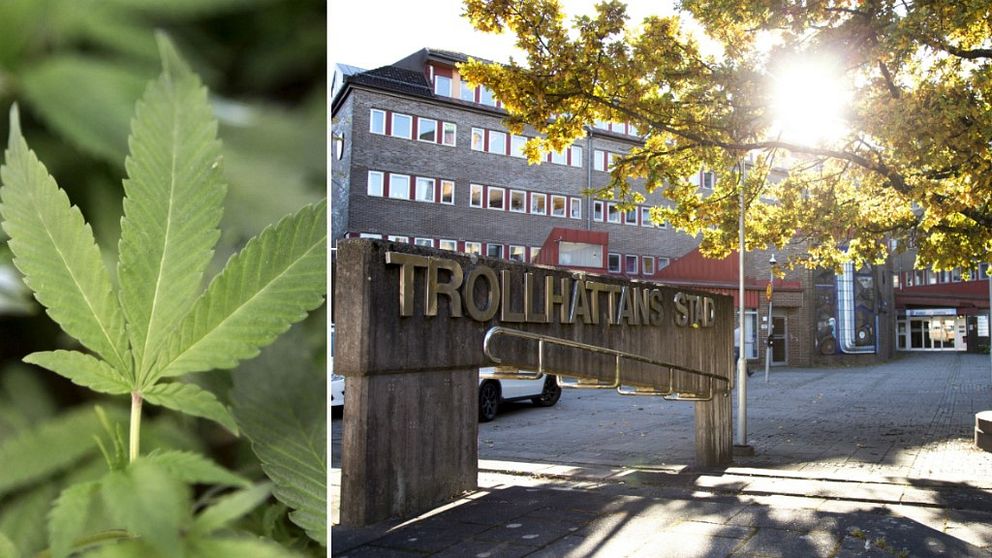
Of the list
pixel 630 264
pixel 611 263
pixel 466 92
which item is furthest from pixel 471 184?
pixel 630 264

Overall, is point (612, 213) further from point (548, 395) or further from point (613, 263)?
point (548, 395)

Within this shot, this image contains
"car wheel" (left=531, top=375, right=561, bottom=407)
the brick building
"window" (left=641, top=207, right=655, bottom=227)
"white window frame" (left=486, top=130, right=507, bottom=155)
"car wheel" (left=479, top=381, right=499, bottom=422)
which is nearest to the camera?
the brick building

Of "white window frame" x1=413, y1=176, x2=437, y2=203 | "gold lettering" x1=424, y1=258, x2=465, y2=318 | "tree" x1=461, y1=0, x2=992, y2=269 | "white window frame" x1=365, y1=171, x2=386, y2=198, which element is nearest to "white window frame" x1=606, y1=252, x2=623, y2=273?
"tree" x1=461, y1=0, x2=992, y2=269

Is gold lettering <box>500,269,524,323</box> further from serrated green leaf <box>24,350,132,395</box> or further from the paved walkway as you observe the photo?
serrated green leaf <box>24,350,132,395</box>

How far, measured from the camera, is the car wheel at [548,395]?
677 cm

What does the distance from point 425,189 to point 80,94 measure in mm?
1892

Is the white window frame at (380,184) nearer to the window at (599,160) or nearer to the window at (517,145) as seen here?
the window at (517,145)

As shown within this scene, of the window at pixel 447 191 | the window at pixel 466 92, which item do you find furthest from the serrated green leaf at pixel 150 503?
the window at pixel 466 92

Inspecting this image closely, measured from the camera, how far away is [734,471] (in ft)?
11.7

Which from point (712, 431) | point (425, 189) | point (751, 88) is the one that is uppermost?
point (751, 88)

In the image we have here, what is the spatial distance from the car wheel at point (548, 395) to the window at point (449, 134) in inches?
173

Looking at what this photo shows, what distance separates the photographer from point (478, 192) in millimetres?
2512

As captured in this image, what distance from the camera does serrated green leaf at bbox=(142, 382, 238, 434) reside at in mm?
150

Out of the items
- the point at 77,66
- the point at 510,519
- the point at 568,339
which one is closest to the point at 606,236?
the point at 568,339
